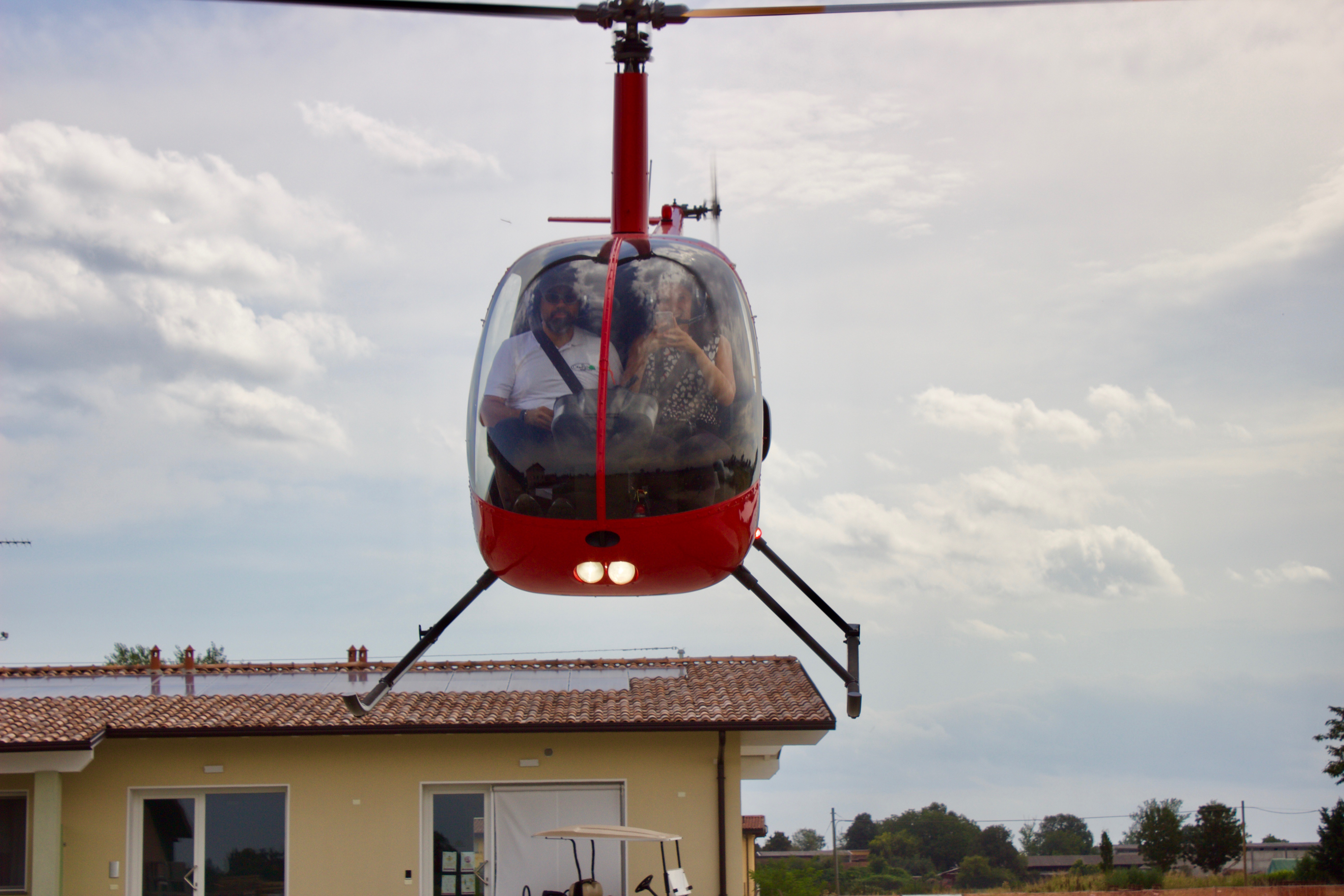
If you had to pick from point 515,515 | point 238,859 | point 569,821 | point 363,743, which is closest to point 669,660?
point 569,821

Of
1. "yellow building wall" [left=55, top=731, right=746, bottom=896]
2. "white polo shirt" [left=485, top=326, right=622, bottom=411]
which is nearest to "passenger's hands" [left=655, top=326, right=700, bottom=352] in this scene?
"white polo shirt" [left=485, top=326, right=622, bottom=411]

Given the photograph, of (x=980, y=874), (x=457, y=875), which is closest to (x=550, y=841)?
(x=457, y=875)

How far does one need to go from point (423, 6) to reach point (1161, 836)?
21292mm

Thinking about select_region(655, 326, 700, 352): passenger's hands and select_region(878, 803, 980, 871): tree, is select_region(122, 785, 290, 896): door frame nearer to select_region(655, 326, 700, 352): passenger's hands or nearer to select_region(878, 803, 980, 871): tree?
select_region(655, 326, 700, 352): passenger's hands

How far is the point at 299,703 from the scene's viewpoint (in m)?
13.8

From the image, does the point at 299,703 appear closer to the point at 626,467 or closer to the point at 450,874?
the point at 450,874

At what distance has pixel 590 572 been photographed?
536 centimetres

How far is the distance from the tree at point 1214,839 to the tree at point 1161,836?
19 centimetres

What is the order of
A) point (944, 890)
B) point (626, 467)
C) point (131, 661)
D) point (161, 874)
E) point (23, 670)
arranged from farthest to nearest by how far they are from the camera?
point (131, 661), point (944, 890), point (23, 670), point (161, 874), point (626, 467)

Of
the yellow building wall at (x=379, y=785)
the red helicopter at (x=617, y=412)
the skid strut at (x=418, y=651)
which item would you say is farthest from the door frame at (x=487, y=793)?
the red helicopter at (x=617, y=412)

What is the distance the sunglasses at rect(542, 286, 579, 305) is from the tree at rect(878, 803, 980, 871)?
31.0 metres

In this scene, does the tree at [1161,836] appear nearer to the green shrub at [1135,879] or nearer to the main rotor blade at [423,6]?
the green shrub at [1135,879]

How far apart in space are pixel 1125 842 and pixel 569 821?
50.5ft

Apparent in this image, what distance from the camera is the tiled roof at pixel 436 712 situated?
1291 centimetres
